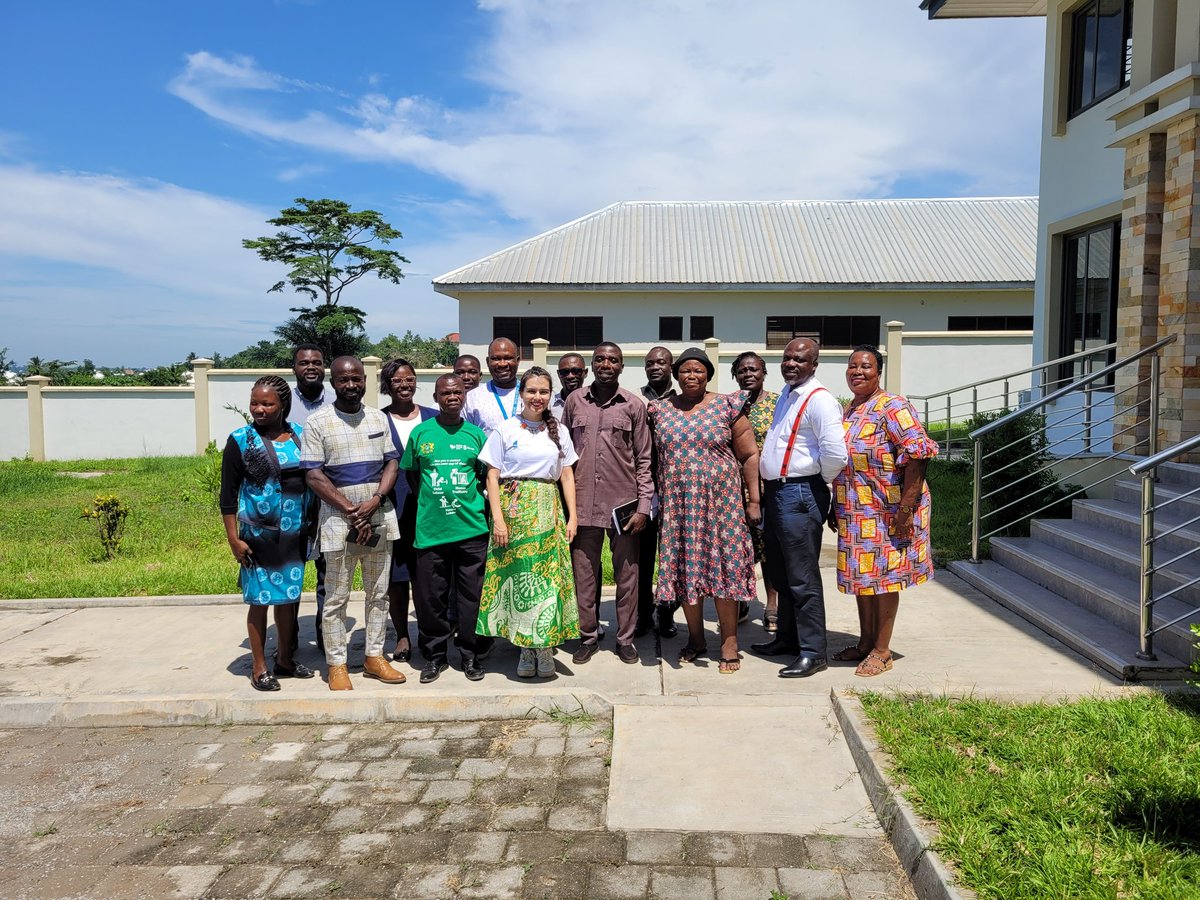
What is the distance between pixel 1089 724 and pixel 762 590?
3308mm

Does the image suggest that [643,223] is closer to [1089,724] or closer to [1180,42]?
[1180,42]

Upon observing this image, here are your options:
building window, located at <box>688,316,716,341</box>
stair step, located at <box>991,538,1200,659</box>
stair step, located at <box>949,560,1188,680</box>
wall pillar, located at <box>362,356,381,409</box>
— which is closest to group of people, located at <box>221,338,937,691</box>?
stair step, located at <box>949,560,1188,680</box>

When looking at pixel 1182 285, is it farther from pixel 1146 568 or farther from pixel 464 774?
pixel 464 774

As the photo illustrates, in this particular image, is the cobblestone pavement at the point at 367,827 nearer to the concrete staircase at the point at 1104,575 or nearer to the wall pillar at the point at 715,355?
the concrete staircase at the point at 1104,575

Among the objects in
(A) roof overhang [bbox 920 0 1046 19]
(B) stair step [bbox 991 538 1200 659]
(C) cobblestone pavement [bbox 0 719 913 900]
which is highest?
(A) roof overhang [bbox 920 0 1046 19]

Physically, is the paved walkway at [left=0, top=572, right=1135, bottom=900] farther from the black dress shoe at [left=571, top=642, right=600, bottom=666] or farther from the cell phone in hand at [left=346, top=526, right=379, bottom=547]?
the cell phone in hand at [left=346, top=526, right=379, bottom=547]

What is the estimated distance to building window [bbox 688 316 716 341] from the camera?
23712mm

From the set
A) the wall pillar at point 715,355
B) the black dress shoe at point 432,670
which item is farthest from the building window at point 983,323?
the black dress shoe at point 432,670

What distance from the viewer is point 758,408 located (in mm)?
6016

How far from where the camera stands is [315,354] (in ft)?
19.8

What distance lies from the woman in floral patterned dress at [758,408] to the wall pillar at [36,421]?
62.0ft

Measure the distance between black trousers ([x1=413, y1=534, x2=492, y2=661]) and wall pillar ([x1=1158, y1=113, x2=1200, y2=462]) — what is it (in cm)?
556

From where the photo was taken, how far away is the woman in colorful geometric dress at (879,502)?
5.07m

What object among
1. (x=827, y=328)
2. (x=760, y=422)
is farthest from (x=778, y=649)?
(x=827, y=328)
